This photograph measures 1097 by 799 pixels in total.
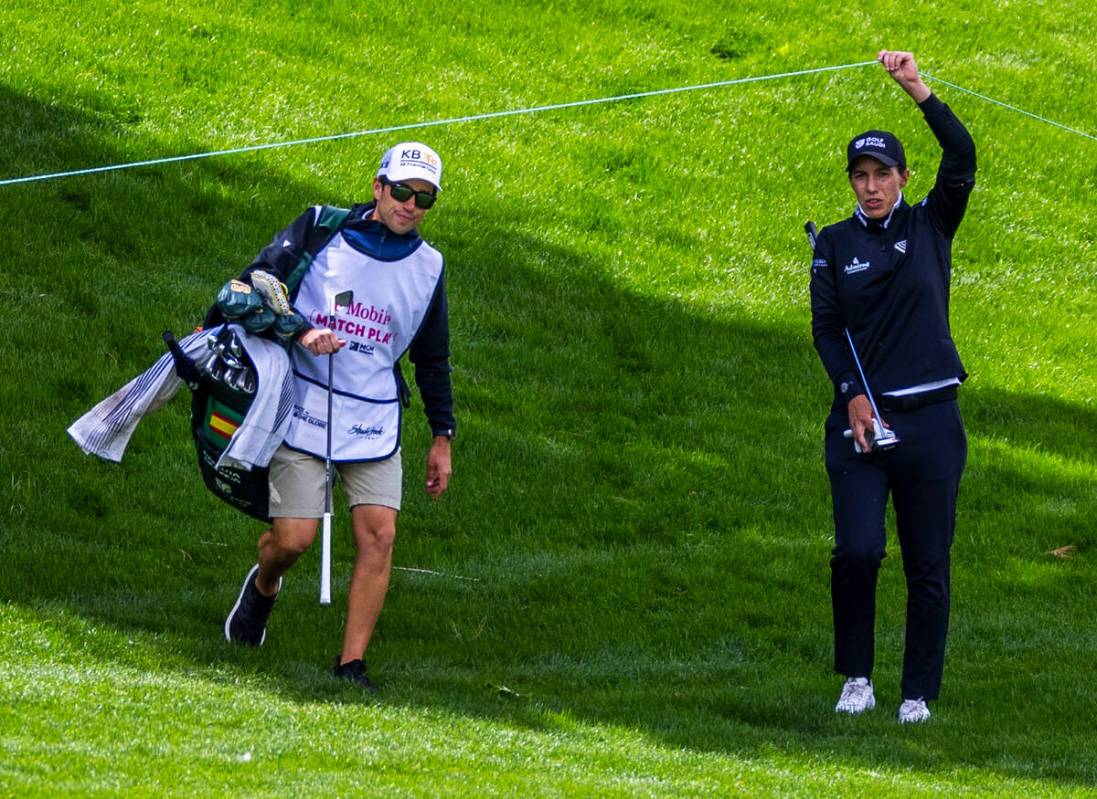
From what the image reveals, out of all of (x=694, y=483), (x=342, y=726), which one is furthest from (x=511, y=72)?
(x=342, y=726)

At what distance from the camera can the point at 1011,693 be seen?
746 cm

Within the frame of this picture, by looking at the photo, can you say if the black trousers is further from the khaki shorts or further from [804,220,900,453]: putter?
the khaki shorts

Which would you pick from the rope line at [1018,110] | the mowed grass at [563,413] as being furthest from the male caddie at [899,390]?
the rope line at [1018,110]

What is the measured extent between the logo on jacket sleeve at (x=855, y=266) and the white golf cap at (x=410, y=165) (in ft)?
5.31

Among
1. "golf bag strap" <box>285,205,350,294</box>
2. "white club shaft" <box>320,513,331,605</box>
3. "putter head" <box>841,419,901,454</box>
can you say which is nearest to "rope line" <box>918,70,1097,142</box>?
"putter head" <box>841,419,901,454</box>

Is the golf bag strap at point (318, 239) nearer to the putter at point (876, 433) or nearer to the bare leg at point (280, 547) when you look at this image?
the bare leg at point (280, 547)

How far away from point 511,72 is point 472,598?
8021mm

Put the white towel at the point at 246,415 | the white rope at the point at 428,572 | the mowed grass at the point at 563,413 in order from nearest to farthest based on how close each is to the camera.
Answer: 1. the mowed grass at the point at 563,413
2. the white towel at the point at 246,415
3. the white rope at the point at 428,572

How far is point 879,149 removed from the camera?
22.3 feet

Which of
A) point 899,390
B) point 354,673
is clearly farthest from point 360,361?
point 899,390

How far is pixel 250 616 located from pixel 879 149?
315 cm

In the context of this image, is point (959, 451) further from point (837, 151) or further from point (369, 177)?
point (837, 151)

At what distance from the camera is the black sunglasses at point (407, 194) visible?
21.8ft

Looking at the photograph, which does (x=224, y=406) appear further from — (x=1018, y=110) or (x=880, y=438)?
(x=1018, y=110)
